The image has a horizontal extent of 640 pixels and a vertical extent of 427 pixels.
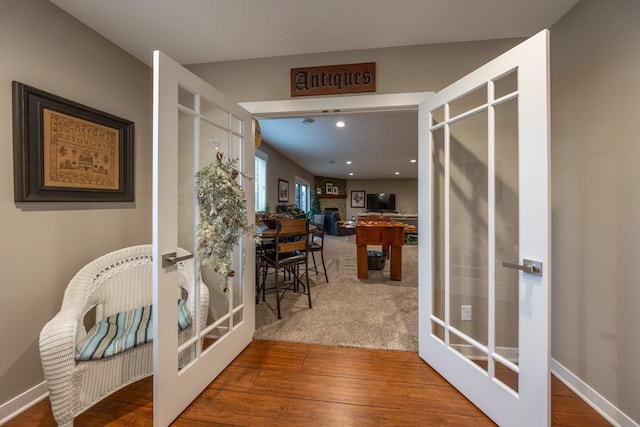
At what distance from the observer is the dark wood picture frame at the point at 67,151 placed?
4.66 feet

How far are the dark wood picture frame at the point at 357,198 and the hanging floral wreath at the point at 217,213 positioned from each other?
34.5ft

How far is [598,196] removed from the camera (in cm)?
146

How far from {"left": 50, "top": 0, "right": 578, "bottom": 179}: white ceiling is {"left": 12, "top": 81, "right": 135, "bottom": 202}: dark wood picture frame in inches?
25.0

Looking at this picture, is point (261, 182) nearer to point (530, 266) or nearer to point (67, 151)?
point (67, 151)

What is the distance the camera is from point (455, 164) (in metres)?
1.76

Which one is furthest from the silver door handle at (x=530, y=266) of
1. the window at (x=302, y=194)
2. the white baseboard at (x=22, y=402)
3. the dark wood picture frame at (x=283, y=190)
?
the window at (x=302, y=194)

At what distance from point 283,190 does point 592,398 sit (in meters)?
5.69

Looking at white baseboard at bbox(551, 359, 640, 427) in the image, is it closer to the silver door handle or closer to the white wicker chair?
the silver door handle

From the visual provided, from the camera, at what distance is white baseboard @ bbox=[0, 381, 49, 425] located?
1.37m

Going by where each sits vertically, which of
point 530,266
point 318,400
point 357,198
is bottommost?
point 318,400

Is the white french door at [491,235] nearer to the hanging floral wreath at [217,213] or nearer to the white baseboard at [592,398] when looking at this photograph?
the white baseboard at [592,398]

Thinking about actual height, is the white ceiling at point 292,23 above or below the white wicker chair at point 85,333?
above

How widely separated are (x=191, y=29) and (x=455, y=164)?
2.10 m

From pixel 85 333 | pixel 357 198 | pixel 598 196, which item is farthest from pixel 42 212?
pixel 357 198
